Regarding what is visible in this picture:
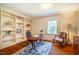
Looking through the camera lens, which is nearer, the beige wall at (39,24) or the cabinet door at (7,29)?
the cabinet door at (7,29)

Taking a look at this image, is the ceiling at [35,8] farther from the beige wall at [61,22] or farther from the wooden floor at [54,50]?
the wooden floor at [54,50]

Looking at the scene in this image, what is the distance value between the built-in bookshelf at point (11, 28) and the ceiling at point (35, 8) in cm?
17

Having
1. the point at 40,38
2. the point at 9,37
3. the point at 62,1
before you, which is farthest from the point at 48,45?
the point at 62,1

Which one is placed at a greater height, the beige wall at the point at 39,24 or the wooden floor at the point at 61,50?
the beige wall at the point at 39,24

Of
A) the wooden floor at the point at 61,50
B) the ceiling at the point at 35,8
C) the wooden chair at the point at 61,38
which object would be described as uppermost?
the ceiling at the point at 35,8

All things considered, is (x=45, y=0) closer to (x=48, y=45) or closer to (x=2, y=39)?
(x=48, y=45)

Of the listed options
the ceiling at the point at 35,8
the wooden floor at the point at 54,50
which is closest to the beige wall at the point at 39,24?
the ceiling at the point at 35,8

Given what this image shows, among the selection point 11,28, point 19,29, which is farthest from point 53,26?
point 11,28

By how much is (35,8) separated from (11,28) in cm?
72

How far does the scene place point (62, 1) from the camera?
1.91 meters

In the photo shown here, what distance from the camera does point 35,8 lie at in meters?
1.98

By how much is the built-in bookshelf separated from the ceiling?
17 centimetres

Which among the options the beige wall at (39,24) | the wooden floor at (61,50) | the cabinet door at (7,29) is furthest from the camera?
the beige wall at (39,24)

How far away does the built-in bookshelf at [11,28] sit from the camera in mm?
1808
